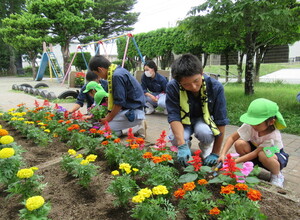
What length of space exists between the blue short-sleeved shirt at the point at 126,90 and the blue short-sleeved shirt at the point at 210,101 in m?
0.83

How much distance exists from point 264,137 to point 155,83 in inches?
139

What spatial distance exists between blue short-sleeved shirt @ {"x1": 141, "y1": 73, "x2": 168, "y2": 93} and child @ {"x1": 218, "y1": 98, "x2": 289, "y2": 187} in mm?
3296

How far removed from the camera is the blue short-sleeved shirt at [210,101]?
7.39 feet

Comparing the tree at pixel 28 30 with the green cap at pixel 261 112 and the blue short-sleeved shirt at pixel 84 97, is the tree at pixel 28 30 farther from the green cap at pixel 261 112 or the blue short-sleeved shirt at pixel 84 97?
the green cap at pixel 261 112

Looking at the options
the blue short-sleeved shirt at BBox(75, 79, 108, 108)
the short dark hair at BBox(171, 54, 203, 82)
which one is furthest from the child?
the blue short-sleeved shirt at BBox(75, 79, 108, 108)

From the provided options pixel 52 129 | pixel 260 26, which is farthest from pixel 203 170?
pixel 260 26

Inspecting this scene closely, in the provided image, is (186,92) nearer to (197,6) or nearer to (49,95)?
(197,6)

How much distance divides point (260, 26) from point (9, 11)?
28553 mm

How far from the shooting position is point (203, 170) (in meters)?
1.64

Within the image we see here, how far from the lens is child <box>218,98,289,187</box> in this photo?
73.6 inches

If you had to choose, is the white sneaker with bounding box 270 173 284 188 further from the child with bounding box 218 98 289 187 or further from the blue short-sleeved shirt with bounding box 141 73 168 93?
the blue short-sleeved shirt with bounding box 141 73 168 93

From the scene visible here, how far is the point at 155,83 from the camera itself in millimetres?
5359

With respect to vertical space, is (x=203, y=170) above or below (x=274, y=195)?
above

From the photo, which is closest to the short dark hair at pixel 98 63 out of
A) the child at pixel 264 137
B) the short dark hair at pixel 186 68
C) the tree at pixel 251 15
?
the short dark hair at pixel 186 68
